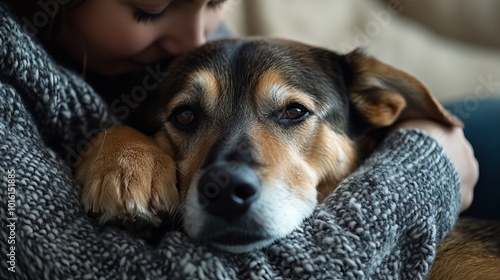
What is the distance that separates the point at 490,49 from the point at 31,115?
→ 265 cm

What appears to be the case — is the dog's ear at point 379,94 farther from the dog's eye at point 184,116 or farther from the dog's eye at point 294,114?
the dog's eye at point 184,116

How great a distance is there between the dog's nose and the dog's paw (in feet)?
0.32

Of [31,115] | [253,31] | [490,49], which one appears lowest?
[490,49]

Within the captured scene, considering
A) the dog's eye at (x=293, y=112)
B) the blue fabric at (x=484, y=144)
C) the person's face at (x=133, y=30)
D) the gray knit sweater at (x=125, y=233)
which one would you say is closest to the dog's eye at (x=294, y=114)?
the dog's eye at (x=293, y=112)

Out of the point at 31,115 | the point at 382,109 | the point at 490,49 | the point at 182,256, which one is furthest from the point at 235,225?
the point at 490,49

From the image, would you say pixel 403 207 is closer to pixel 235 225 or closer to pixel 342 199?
pixel 342 199

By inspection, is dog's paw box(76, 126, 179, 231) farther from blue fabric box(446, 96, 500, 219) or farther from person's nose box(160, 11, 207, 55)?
blue fabric box(446, 96, 500, 219)

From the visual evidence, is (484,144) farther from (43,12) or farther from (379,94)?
(43,12)

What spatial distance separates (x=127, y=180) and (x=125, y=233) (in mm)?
124

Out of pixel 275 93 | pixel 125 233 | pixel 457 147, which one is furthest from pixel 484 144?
pixel 125 233

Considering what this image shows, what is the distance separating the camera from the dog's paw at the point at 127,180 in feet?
3.53

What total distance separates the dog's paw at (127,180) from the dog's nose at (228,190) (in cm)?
10

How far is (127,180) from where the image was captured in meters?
1.12

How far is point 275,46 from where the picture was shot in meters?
1.49
